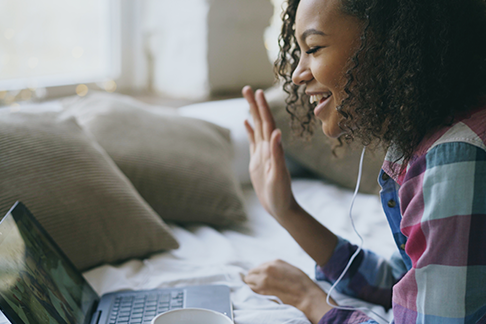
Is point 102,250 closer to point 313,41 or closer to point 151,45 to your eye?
point 313,41

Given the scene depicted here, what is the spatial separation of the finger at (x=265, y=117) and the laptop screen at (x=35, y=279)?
0.51m

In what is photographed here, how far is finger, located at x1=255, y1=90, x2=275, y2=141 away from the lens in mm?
1077

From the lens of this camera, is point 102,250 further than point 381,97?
Yes

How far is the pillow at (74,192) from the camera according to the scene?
98 cm

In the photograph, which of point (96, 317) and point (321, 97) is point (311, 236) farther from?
point (96, 317)

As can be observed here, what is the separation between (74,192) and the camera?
40.5 inches

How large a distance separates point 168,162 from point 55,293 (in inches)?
22.0

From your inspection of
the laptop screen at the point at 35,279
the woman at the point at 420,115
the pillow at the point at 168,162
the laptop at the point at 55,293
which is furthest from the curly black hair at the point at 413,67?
the pillow at the point at 168,162

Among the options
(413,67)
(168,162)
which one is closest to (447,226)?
(413,67)

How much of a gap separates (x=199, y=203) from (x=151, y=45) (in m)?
1.15

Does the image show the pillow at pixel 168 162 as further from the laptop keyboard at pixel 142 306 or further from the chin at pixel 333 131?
the chin at pixel 333 131

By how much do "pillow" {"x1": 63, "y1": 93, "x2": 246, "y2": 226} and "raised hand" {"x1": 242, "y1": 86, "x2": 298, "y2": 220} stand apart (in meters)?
0.25

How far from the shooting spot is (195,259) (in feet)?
3.63

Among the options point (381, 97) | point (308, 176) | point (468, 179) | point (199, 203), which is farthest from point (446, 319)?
point (308, 176)
